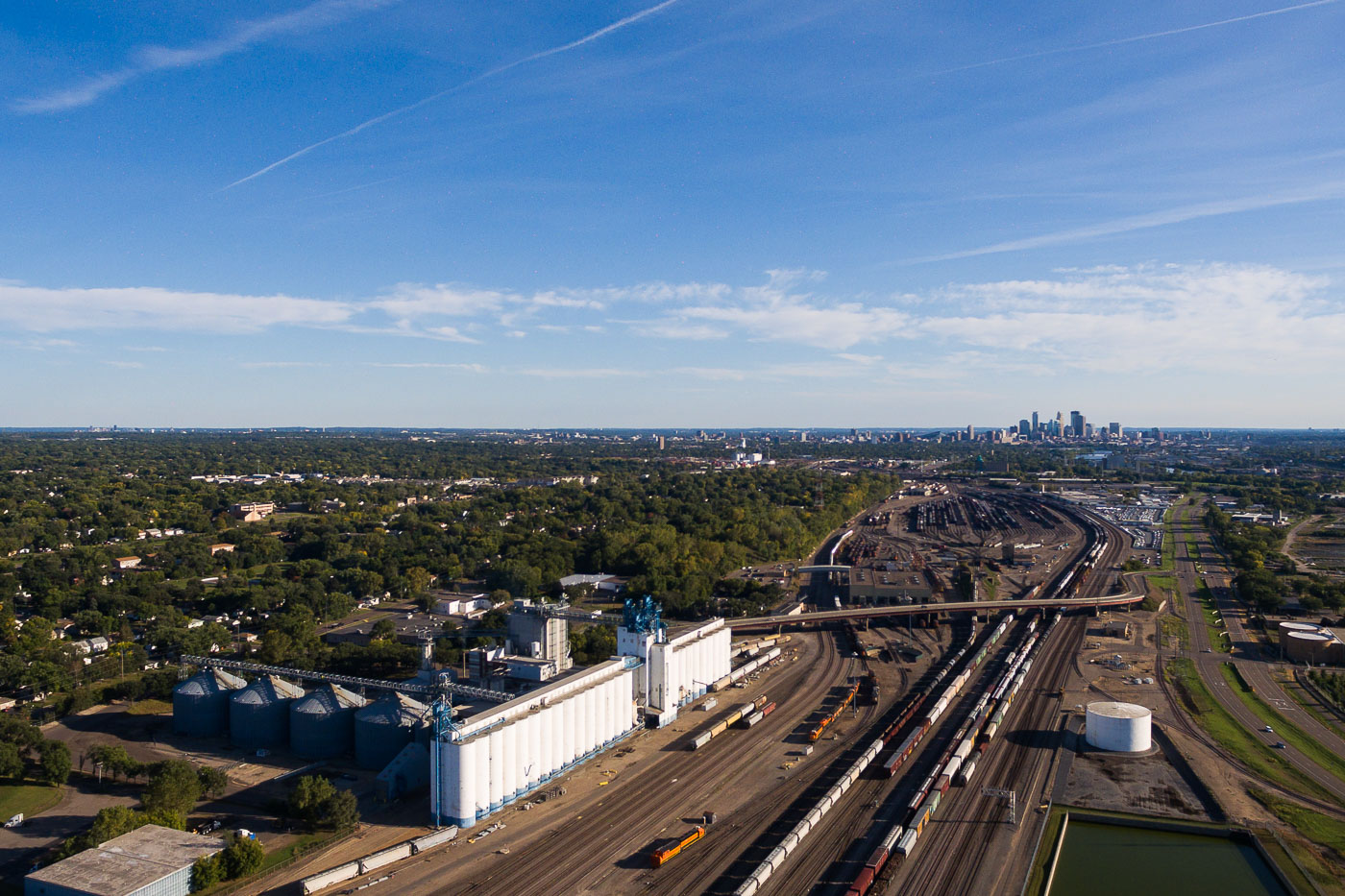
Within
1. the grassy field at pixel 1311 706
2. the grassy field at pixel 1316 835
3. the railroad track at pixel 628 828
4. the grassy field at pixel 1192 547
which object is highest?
the grassy field at pixel 1192 547

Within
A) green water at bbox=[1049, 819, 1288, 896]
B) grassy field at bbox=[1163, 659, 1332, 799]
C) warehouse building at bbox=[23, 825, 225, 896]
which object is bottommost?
green water at bbox=[1049, 819, 1288, 896]

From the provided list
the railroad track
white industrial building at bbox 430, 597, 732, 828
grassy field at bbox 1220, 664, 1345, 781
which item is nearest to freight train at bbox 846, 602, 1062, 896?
the railroad track

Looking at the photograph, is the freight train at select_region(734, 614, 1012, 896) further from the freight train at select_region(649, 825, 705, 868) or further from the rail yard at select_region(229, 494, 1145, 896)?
the freight train at select_region(649, 825, 705, 868)

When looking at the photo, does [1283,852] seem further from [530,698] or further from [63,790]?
[63,790]

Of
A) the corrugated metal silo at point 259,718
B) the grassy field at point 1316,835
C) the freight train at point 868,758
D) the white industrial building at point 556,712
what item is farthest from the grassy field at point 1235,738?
the corrugated metal silo at point 259,718

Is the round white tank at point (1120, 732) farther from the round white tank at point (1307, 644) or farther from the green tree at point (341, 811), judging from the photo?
the green tree at point (341, 811)

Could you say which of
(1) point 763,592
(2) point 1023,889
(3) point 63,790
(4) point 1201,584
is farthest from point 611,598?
(4) point 1201,584
